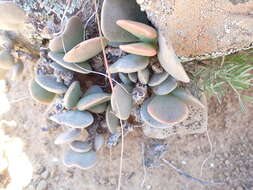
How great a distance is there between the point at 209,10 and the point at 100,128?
684 mm

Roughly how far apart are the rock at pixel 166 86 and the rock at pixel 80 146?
1.34 feet

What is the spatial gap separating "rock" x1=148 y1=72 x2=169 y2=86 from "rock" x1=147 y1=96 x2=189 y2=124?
0.07 meters

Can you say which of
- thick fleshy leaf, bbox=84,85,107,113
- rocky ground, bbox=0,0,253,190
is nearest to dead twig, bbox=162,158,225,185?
rocky ground, bbox=0,0,253,190

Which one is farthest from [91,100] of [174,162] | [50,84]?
[174,162]

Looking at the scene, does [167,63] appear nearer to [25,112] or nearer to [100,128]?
[100,128]

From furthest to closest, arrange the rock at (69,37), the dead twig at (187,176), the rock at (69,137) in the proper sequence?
the dead twig at (187,176), the rock at (69,137), the rock at (69,37)

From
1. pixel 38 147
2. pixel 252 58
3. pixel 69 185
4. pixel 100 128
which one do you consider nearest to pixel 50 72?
pixel 100 128

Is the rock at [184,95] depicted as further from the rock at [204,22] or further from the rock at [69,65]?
the rock at [69,65]

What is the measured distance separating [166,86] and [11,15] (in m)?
0.67

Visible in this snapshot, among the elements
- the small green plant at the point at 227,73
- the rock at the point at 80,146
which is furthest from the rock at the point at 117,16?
the rock at the point at 80,146

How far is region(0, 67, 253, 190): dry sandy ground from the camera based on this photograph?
1414 mm

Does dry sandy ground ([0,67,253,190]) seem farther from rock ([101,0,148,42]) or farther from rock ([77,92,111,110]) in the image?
rock ([101,0,148,42])

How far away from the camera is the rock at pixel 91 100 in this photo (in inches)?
44.4

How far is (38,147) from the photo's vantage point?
155cm
